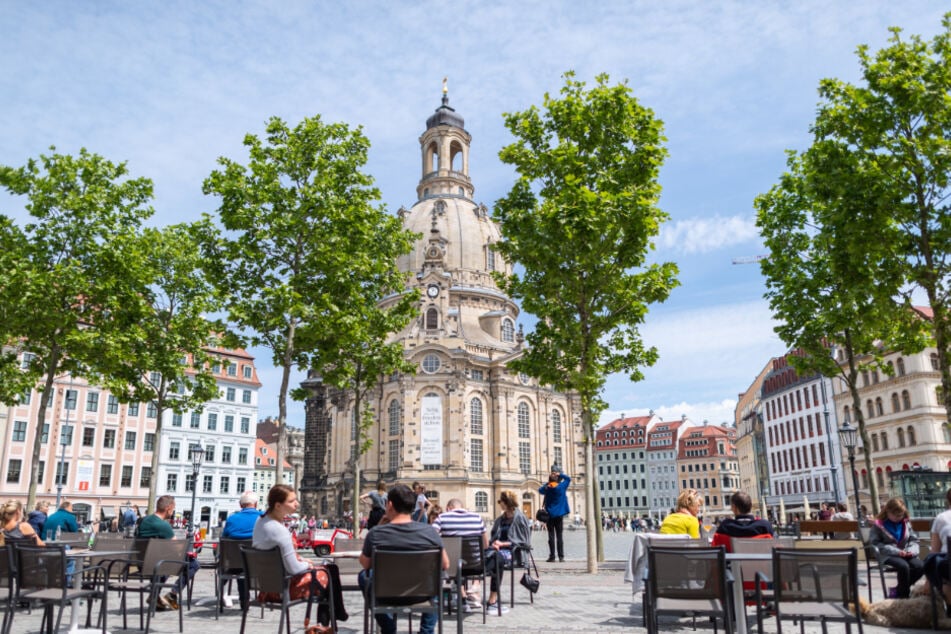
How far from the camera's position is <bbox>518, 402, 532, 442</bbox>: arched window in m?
77.2

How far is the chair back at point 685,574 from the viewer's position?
697cm

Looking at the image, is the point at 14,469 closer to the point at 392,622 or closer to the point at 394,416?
the point at 394,416

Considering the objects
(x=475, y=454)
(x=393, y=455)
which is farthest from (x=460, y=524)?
(x=393, y=455)

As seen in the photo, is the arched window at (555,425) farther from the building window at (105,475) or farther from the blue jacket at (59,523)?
the blue jacket at (59,523)

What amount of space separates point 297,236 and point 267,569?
17462 millimetres

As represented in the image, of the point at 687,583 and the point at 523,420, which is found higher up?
the point at 523,420

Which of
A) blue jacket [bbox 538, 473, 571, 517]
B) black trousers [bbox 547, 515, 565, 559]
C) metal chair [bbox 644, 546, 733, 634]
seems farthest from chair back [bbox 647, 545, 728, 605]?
black trousers [bbox 547, 515, 565, 559]

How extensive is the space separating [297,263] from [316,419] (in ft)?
218

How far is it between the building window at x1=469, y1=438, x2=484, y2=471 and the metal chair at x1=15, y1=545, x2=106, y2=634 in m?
65.6

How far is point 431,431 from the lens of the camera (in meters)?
72.1

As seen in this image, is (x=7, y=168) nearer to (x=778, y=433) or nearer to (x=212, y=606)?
(x=212, y=606)

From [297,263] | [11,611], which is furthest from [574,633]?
[297,263]

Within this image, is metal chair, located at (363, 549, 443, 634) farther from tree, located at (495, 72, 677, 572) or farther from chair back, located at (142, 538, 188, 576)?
tree, located at (495, 72, 677, 572)

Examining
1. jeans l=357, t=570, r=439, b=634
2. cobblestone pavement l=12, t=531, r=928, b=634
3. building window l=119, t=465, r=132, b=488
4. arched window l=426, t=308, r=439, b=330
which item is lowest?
cobblestone pavement l=12, t=531, r=928, b=634
